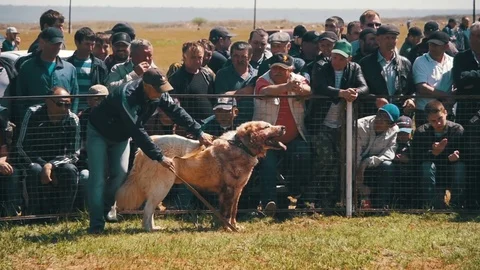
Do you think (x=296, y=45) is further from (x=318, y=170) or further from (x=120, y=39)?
(x=318, y=170)

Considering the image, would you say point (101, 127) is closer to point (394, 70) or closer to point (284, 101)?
point (284, 101)

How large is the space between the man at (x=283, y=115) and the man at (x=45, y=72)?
2.46 m

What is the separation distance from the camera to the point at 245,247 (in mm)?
10086

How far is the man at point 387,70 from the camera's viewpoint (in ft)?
42.4

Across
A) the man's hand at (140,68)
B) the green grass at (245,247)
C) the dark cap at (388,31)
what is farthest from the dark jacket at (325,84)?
the man's hand at (140,68)

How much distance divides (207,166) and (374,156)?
235 cm

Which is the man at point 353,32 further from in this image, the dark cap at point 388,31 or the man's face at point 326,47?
the dark cap at point 388,31

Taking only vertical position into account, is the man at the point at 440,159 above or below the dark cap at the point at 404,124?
below

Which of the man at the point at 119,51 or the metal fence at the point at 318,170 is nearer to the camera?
the metal fence at the point at 318,170

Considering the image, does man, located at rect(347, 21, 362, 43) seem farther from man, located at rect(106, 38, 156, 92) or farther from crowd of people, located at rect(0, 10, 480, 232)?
man, located at rect(106, 38, 156, 92)

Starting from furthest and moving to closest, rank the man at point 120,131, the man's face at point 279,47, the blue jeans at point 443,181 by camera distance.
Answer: the man's face at point 279,47, the blue jeans at point 443,181, the man at point 120,131

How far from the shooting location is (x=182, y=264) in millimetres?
9477

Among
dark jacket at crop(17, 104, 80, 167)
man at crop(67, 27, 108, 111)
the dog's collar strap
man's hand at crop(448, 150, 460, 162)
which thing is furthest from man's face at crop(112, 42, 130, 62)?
man's hand at crop(448, 150, 460, 162)

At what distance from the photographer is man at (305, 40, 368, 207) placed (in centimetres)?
1230
